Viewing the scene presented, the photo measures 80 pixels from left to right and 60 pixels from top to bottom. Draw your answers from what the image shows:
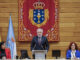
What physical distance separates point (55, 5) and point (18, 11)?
1.35 m

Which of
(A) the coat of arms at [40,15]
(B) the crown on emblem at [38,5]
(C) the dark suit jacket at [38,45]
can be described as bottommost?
(C) the dark suit jacket at [38,45]

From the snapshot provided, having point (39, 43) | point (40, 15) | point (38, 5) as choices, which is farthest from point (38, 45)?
point (38, 5)

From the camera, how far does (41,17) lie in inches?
412

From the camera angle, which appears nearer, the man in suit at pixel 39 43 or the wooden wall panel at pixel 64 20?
the man in suit at pixel 39 43

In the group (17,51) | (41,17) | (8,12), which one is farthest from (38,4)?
(17,51)

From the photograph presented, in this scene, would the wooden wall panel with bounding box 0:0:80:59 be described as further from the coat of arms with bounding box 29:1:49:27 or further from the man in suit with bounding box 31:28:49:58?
the man in suit with bounding box 31:28:49:58

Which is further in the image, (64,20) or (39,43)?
(64,20)

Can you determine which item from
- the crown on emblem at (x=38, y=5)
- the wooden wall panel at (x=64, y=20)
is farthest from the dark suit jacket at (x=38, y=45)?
the crown on emblem at (x=38, y=5)

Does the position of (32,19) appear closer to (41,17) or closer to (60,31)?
(41,17)

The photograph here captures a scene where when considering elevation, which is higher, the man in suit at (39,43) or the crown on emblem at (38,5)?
the crown on emblem at (38,5)

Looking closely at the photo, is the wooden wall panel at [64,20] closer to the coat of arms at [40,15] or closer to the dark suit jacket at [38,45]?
the coat of arms at [40,15]

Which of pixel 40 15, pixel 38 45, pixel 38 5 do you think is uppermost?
pixel 38 5

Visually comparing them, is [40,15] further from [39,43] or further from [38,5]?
[39,43]

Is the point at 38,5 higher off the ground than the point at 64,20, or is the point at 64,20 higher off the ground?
the point at 38,5
